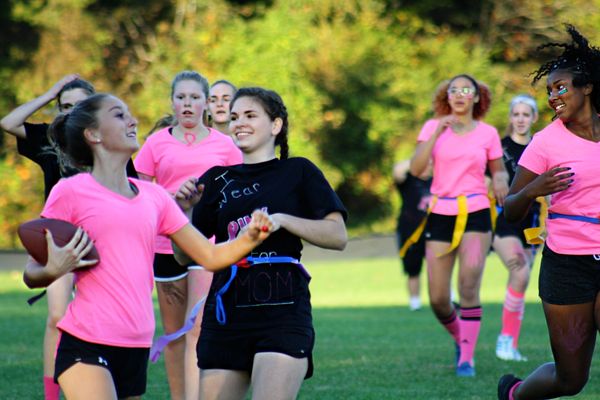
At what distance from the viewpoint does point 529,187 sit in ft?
20.8

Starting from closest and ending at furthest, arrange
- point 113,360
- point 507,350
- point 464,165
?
1. point 113,360
2. point 464,165
3. point 507,350

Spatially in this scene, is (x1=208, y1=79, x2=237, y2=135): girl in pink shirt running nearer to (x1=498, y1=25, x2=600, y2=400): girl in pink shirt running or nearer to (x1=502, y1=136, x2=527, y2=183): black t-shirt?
(x1=498, y1=25, x2=600, y2=400): girl in pink shirt running

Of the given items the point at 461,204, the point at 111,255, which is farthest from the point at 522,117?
the point at 111,255

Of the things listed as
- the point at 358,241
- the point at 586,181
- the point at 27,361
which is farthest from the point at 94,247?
the point at 358,241

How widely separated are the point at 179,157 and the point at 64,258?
11.1ft

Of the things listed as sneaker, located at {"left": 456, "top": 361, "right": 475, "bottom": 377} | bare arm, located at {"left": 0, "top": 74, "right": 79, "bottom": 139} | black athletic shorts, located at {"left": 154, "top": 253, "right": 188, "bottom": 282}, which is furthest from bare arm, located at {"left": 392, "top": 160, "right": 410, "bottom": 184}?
bare arm, located at {"left": 0, "top": 74, "right": 79, "bottom": 139}

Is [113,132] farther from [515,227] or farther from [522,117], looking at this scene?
[515,227]

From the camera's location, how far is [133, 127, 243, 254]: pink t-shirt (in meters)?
8.16

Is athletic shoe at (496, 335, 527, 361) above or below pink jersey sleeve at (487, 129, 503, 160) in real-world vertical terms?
below

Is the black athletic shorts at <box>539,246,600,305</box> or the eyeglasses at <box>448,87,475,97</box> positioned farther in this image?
the eyeglasses at <box>448,87,475,97</box>

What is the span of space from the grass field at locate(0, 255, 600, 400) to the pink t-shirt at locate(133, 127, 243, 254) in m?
1.82

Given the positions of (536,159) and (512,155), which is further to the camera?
(512,155)

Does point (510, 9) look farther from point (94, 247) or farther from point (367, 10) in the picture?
point (94, 247)

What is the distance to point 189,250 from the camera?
208 inches
